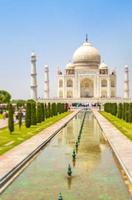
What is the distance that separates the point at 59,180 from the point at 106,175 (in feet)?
3.23

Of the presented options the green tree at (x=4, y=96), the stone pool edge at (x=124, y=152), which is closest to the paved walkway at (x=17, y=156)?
the stone pool edge at (x=124, y=152)

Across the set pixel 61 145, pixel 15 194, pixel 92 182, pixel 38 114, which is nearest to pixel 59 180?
pixel 92 182

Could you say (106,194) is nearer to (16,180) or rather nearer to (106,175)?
(106,175)

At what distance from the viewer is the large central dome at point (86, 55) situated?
56.2 metres

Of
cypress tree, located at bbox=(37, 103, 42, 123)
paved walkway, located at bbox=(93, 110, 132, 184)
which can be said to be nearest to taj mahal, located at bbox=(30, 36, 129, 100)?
cypress tree, located at bbox=(37, 103, 42, 123)

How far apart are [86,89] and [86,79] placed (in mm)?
1947

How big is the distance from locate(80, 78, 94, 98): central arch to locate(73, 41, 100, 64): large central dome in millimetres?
3107

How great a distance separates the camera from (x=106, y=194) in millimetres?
6078

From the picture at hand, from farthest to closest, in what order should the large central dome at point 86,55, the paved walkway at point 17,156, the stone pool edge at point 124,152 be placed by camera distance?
the large central dome at point 86,55 < the stone pool edge at point 124,152 < the paved walkway at point 17,156

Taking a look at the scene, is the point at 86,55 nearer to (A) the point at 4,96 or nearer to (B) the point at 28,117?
(A) the point at 4,96

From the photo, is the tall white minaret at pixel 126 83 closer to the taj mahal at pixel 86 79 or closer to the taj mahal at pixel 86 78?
the taj mahal at pixel 86 79

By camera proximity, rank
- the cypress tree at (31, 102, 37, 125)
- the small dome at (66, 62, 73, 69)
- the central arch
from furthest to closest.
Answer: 1. the small dome at (66, 62, 73, 69)
2. the central arch
3. the cypress tree at (31, 102, 37, 125)

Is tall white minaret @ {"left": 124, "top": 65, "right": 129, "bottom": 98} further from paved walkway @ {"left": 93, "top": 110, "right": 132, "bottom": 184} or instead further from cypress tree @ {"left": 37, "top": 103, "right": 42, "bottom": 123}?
paved walkway @ {"left": 93, "top": 110, "right": 132, "bottom": 184}

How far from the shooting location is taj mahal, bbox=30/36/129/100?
2147 inches
